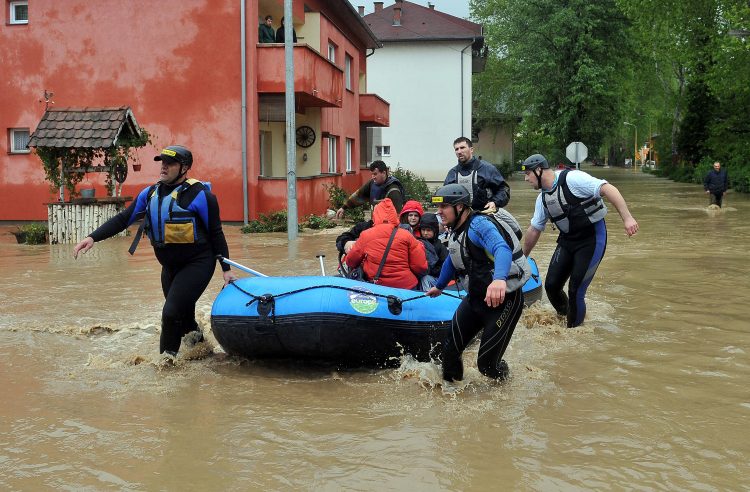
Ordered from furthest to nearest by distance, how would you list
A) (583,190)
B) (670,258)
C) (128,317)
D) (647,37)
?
(647,37) → (670,258) → (128,317) → (583,190)

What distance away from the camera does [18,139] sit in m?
20.6

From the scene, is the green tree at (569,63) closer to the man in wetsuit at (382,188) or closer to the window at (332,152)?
the window at (332,152)

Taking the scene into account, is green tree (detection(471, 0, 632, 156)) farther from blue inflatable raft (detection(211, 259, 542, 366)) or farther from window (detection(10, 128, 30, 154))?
blue inflatable raft (detection(211, 259, 542, 366))

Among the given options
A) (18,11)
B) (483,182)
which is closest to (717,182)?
(483,182)

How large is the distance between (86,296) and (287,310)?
4821 millimetres

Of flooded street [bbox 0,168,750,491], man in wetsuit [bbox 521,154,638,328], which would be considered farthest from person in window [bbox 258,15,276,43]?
man in wetsuit [bbox 521,154,638,328]

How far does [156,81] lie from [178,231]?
14507 mm

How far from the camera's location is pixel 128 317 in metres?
9.16

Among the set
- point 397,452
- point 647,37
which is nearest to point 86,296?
point 397,452

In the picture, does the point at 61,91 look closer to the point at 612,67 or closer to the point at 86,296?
the point at 86,296

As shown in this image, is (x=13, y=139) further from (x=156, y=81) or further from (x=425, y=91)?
(x=425, y=91)

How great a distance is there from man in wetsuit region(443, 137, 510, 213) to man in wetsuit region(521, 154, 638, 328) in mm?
848

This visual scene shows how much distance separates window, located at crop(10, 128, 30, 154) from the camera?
20.5 metres

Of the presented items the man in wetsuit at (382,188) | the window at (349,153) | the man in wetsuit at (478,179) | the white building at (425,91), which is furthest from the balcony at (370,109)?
the man in wetsuit at (478,179)
